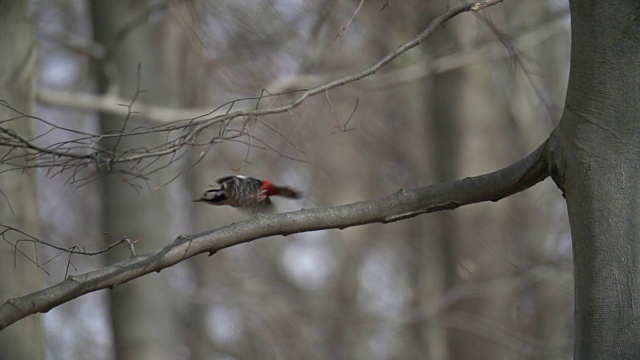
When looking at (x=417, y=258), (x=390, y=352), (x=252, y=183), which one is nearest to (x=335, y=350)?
(x=390, y=352)

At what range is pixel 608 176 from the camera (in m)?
2.61

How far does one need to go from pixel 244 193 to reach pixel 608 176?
1.07 m

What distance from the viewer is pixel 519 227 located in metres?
10.5

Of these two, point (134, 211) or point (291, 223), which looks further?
point (134, 211)

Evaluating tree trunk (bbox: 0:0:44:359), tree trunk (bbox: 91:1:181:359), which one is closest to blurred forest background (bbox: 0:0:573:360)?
tree trunk (bbox: 91:1:181:359)

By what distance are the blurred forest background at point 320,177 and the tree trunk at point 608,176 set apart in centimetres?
84

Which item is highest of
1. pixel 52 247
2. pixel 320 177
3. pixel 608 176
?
pixel 320 177

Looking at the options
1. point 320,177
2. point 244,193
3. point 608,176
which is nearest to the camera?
point 608,176

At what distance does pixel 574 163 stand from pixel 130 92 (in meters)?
4.73

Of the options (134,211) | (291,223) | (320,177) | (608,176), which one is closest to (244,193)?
(291,223)

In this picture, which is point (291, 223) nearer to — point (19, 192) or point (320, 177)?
point (19, 192)

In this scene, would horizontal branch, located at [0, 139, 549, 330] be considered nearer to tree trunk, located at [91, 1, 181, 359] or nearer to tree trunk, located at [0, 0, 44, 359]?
tree trunk, located at [0, 0, 44, 359]

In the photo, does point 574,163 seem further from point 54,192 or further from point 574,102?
point 54,192

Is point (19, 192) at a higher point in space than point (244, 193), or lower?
higher
